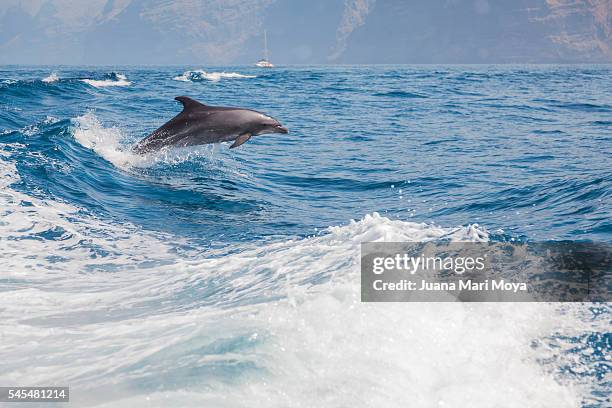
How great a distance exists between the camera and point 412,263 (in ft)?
21.1

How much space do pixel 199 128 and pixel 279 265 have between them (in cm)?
772

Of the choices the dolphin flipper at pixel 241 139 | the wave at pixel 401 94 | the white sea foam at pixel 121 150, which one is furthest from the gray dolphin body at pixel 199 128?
the wave at pixel 401 94

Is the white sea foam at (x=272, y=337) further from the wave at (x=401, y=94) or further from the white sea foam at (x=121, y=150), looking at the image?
the wave at (x=401, y=94)

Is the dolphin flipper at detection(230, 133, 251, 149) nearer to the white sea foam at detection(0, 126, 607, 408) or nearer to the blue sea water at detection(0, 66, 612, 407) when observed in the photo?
the blue sea water at detection(0, 66, 612, 407)

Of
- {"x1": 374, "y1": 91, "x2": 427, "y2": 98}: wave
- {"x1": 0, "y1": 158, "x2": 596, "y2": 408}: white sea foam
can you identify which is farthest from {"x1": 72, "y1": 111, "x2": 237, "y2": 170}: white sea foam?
{"x1": 374, "y1": 91, "x2": 427, "y2": 98}: wave

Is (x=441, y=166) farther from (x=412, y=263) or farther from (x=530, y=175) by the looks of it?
(x=412, y=263)

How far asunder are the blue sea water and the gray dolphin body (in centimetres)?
63

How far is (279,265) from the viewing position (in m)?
7.09

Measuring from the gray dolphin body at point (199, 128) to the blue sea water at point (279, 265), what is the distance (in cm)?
63

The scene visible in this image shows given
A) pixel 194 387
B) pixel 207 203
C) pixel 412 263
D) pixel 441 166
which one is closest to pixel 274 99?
pixel 441 166

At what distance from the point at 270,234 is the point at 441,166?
6430mm

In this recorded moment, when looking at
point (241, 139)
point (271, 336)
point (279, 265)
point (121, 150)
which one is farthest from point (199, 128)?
point (271, 336)

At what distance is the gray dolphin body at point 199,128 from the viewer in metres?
14.2

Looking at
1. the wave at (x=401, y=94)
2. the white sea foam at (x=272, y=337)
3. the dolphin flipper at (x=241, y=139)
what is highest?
the wave at (x=401, y=94)
